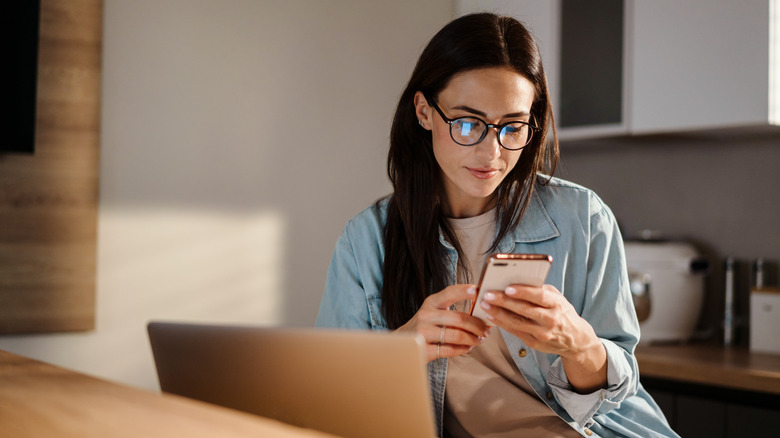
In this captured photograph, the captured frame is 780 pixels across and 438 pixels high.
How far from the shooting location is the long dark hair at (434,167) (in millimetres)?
1288

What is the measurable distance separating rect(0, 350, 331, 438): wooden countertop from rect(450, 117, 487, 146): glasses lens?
0.66 m

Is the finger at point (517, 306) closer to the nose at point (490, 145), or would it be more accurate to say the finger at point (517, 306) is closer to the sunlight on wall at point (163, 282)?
the nose at point (490, 145)

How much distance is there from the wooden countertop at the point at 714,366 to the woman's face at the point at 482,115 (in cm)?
112

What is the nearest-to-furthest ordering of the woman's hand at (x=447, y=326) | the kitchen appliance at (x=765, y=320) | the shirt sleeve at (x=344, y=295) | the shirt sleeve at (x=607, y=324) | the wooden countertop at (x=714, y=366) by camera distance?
the woman's hand at (x=447, y=326), the shirt sleeve at (x=607, y=324), the shirt sleeve at (x=344, y=295), the wooden countertop at (x=714, y=366), the kitchen appliance at (x=765, y=320)

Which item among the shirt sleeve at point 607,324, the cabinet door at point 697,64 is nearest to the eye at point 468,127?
Result: the shirt sleeve at point 607,324

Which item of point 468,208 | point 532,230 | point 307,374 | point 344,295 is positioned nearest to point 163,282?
point 344,295

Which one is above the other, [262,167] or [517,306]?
[262,167]

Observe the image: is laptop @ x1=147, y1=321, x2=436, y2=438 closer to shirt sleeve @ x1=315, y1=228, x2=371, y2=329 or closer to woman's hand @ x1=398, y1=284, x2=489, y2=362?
woman's hand @ x1=398, y1=284, x2=489, y2=362

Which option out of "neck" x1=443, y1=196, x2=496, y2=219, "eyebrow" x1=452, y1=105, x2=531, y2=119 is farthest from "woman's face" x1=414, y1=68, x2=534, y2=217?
"neck" x1=443, y1=196, x2=496, y2=219

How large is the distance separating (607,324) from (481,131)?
0.38 meters

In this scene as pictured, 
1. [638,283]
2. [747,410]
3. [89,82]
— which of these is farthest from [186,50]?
[747,410]

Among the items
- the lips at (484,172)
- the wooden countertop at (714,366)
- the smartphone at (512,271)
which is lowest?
the wooden countertop at (714,366)

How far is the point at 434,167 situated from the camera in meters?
1.48

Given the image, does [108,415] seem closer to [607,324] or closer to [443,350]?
[443,350]
